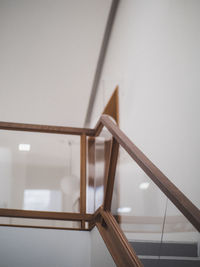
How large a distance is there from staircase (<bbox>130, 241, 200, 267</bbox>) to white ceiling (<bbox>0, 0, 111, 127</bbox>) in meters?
4.11

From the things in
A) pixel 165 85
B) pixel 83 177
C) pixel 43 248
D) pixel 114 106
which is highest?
pixel 165 85

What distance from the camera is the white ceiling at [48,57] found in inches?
203

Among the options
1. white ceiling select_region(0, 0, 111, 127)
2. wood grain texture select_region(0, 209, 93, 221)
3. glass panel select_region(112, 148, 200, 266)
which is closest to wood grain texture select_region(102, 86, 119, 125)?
white ceiling select_region(0, 0, 111, 127)

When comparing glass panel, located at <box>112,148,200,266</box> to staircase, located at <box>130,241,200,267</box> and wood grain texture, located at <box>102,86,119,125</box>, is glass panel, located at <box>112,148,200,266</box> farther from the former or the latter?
wood grain texture, located at <box>102,86,119,125</box>

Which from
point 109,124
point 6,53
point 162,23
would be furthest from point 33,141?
point 6,53

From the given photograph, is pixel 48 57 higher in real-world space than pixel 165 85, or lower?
lower

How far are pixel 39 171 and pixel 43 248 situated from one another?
0.68 metres

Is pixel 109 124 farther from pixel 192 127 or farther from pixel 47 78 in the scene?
pixel 47 78

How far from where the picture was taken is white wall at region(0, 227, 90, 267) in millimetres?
→ 2852

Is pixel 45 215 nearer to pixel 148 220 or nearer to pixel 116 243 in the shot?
pixel 116 243

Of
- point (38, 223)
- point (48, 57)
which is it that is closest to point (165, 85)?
point (38, 223)

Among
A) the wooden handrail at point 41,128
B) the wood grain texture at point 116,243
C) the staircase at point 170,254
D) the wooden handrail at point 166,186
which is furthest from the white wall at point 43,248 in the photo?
the staircase at point 170,254

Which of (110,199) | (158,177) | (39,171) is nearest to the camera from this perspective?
(158,177)

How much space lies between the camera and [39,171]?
3.24 meters
